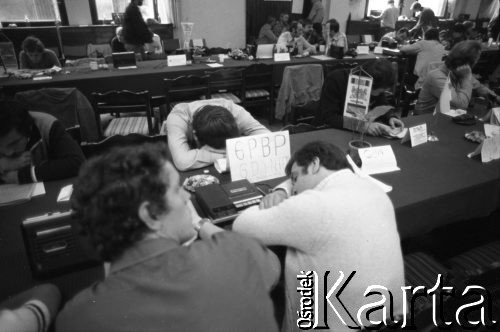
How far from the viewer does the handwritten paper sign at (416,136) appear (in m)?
1.99

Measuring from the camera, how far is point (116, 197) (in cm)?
73

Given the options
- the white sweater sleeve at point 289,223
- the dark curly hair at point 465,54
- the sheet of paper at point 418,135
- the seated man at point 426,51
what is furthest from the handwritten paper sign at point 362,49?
the white sweater sleeve at point 289,223

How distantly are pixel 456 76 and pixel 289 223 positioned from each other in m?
2.64

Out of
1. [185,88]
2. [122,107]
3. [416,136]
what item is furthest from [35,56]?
[416,136]

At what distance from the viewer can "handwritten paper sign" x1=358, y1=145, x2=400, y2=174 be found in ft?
5.51

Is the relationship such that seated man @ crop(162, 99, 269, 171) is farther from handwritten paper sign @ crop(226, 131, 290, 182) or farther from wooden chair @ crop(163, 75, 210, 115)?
wooden chair @ crop(163, 75, 210, 115)

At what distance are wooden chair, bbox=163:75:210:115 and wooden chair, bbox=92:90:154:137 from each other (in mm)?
365

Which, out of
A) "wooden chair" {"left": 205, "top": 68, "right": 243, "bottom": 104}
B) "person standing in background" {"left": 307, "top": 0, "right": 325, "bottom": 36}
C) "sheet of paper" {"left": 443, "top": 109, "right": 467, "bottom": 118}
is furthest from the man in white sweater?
"person standing in background" {"left": 307, "top": 0, "right": 325, "bottom": 36}

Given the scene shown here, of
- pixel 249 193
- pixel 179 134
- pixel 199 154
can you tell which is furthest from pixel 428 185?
pixel 179 134

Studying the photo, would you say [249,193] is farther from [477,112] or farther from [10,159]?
[477,112]

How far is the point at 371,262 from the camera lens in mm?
1004

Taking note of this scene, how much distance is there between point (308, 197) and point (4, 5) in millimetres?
7622

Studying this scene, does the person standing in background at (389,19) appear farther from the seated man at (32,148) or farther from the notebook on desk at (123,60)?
the seated man at (32,148)

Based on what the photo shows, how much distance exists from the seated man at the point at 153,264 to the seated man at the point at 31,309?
207mm
